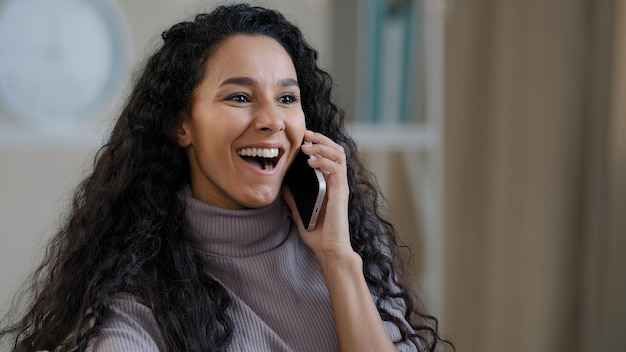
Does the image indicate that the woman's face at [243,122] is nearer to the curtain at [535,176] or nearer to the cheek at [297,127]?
the cheek at [297,127]

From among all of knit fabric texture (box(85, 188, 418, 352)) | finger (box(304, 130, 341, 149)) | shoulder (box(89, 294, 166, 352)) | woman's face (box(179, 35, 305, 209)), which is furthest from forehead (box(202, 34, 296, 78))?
shoulder (box(89, 294, 166, 352))

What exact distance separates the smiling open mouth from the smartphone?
2.4 inches

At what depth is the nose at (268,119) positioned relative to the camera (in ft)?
4.60

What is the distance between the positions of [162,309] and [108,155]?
0.31 m

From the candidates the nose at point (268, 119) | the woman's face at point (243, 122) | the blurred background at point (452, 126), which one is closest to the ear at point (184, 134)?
the woman's face at point (243, 122)

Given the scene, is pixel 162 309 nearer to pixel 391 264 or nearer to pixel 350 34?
pixel 391 264

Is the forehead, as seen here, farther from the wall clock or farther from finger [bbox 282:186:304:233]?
the wall clock

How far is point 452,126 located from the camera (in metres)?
3.05

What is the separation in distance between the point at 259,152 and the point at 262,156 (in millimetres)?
16

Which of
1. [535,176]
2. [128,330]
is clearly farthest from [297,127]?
[535,176]

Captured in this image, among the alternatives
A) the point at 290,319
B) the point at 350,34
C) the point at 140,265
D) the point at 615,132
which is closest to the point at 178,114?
the point at 140,265

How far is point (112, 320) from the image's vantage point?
127 centimetres

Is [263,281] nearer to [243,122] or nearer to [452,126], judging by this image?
[243,122]

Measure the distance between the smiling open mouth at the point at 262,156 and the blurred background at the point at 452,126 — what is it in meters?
1.12
